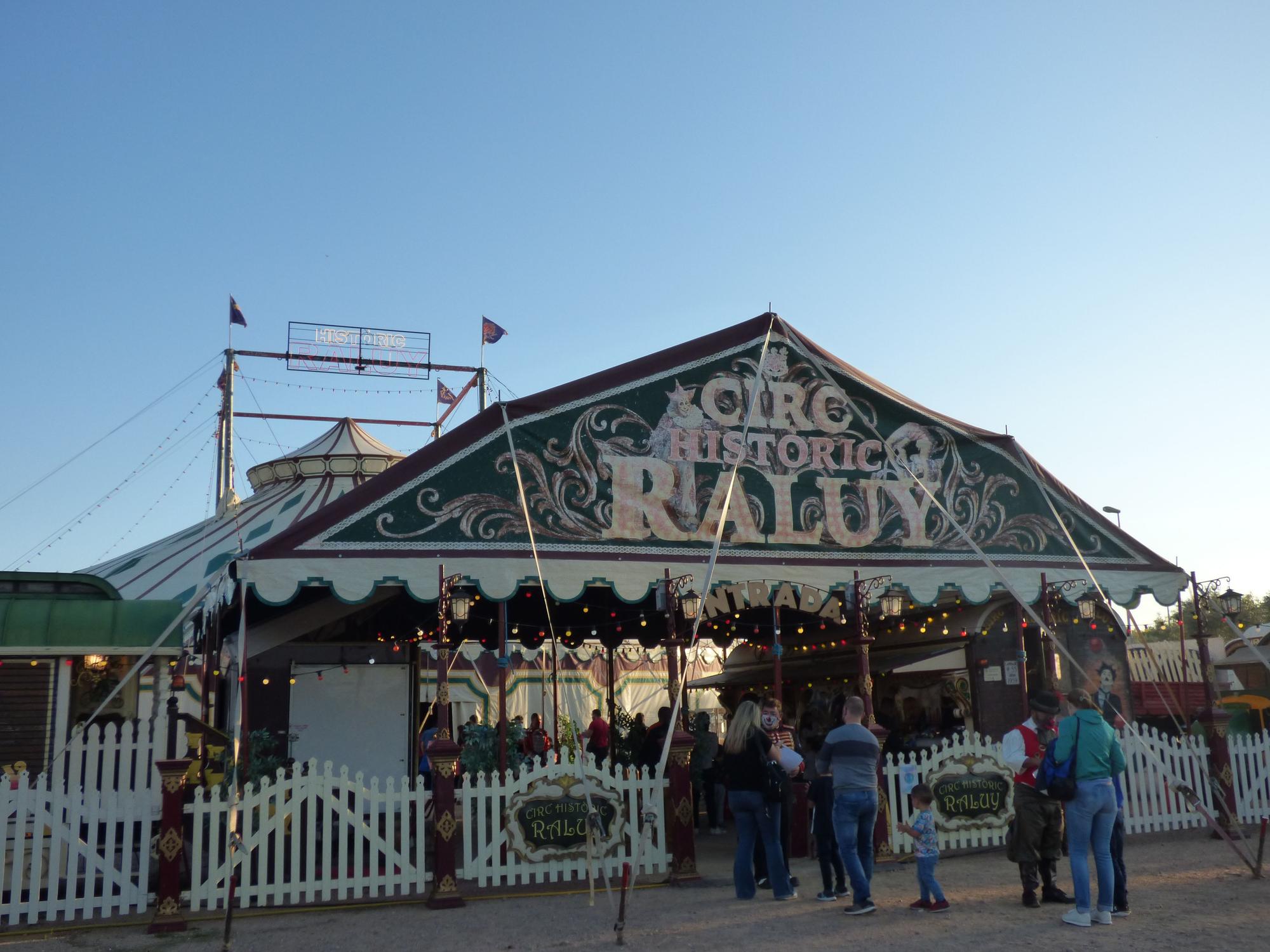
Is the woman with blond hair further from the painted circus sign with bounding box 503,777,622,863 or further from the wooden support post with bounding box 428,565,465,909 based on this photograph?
the wooden support post with bounding box 428,565,465,909

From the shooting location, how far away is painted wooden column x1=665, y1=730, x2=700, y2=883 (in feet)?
29.5

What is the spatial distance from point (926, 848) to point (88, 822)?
6449mm

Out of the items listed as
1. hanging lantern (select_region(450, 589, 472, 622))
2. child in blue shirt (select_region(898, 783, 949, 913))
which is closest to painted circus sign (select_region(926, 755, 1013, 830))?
child in blue shirt (select_region(898, 783, 949, 913))

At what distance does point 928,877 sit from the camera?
24.8 ft

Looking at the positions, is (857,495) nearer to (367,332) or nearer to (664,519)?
(664,519)

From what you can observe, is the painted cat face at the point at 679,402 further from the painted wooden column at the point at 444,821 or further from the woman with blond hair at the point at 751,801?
the painted wooden column at the point at 444,821

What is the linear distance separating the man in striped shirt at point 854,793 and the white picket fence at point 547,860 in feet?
6.07

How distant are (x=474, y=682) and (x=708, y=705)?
787cm

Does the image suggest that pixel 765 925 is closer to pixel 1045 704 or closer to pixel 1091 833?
pixel 1091 833

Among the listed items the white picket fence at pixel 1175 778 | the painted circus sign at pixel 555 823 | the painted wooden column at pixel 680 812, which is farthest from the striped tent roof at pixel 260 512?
the white picket fence at pixel 1175 778

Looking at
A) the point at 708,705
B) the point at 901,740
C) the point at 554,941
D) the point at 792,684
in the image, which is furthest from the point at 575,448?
the point at 708,705

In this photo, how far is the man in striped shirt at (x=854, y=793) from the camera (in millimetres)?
7492

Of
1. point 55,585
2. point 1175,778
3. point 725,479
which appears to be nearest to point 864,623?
point 725,479

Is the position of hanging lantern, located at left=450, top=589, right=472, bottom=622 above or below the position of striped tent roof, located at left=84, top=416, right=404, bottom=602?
below
